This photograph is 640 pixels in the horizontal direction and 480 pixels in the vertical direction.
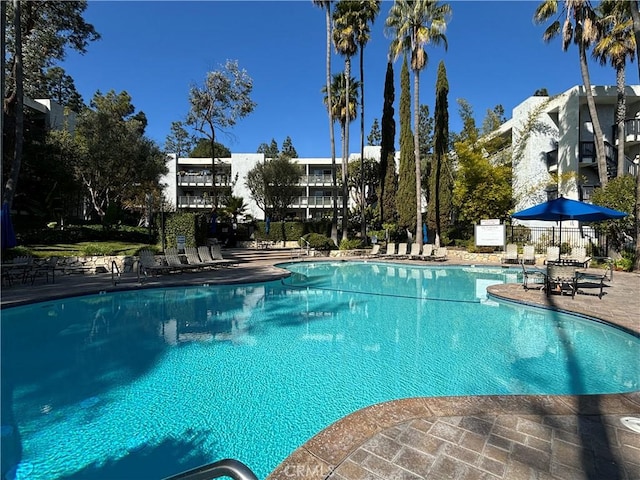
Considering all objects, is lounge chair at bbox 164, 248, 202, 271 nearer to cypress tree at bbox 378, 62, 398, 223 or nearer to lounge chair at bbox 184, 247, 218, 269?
lounge chair at bbox 184, 247, 218, 269

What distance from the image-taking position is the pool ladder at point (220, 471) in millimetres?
1301

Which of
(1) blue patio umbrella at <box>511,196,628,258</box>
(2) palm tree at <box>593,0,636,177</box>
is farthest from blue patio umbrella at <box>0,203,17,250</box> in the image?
(2) palm tree at <box>593,0,636,177</box>

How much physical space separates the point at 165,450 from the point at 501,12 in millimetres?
17553

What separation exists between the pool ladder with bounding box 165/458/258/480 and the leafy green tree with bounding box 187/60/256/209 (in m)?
22.0

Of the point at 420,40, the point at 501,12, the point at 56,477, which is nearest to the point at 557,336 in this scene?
the point at 56,477

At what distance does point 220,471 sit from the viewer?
132cm

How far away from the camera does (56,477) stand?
2.97 m

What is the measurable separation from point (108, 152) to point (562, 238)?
27.3 m

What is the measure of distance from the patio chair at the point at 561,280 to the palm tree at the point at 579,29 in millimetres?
9301

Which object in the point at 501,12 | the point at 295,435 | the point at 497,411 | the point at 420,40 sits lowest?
the point at 295,435

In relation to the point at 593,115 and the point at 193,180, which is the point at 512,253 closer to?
the point at 593,115

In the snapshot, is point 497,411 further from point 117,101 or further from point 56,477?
point 117,101

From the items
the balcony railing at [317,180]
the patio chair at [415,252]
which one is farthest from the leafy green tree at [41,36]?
the balcony railing at [317,180]

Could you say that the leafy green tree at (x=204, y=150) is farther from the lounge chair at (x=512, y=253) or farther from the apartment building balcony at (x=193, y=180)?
the lounge chair at (x=512, y=253)
